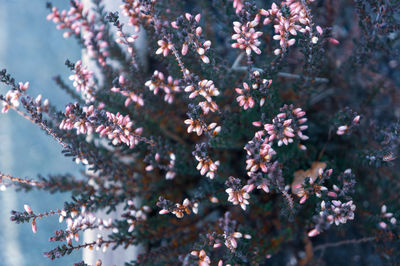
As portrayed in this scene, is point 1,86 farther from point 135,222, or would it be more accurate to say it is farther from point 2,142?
point 135,222

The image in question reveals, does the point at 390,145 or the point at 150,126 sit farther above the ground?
the point at 150,126

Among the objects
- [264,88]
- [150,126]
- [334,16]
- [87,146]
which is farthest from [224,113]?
[334,16]

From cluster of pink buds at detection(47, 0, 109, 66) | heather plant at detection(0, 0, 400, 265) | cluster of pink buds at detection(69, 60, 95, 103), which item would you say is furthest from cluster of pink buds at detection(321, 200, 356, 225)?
cluster of pink buds at detection(47, 0, 109, 66)

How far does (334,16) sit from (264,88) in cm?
124

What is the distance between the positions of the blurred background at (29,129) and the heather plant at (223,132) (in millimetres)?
139

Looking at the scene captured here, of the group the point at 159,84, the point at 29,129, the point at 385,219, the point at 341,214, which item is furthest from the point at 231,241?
the point at 29,129

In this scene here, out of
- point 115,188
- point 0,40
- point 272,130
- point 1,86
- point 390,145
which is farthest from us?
point 0,40

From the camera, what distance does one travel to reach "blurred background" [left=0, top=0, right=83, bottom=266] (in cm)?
204

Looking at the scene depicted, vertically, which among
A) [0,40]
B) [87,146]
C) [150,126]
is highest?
[0,40]

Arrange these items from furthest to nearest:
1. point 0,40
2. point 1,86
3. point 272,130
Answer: point 0,40 → point 1,86 → point 272,130

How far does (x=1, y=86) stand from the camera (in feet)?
6.82

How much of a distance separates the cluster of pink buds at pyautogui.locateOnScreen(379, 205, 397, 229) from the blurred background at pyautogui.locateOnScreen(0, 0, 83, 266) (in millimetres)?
1741

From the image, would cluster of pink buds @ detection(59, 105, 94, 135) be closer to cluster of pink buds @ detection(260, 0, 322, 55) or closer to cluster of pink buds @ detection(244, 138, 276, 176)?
cluster of pink buds @ detection(244, 138, 276, 176)

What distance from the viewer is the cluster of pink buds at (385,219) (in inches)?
64.4
